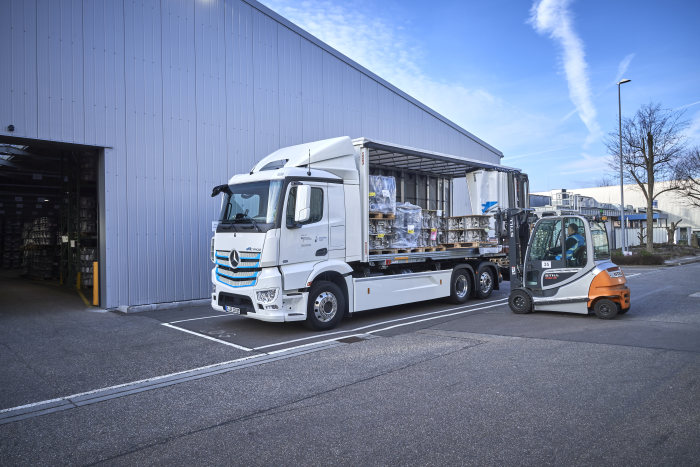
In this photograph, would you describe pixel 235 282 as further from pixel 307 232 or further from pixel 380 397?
pixel 380 397

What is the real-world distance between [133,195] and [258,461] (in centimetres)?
976

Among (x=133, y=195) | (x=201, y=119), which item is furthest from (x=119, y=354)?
(x=201, y=119)

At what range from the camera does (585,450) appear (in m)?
3.80

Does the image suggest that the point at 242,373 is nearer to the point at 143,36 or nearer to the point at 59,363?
the point at 59,363

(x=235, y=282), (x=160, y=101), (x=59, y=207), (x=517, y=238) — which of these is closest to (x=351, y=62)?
(x=160, y=101)

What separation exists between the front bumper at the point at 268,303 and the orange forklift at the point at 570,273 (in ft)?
16.2

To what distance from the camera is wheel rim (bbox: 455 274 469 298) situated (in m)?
12.3

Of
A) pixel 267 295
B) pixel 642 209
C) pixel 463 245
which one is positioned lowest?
pixel 267 295

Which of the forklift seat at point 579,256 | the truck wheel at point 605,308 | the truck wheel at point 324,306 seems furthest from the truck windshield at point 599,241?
the truck wheel at point 324,306

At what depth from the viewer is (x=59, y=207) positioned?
2083cm

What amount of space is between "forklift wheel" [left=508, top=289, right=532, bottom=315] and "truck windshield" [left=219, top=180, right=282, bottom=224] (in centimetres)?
560

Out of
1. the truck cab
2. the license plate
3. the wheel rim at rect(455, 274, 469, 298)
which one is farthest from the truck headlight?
the wheel rim at rect(455, 274, 469, 298)

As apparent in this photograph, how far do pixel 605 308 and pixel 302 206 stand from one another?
6246 millimetres

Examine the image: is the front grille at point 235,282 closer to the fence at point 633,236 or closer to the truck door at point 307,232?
the truck door at point 307,232
